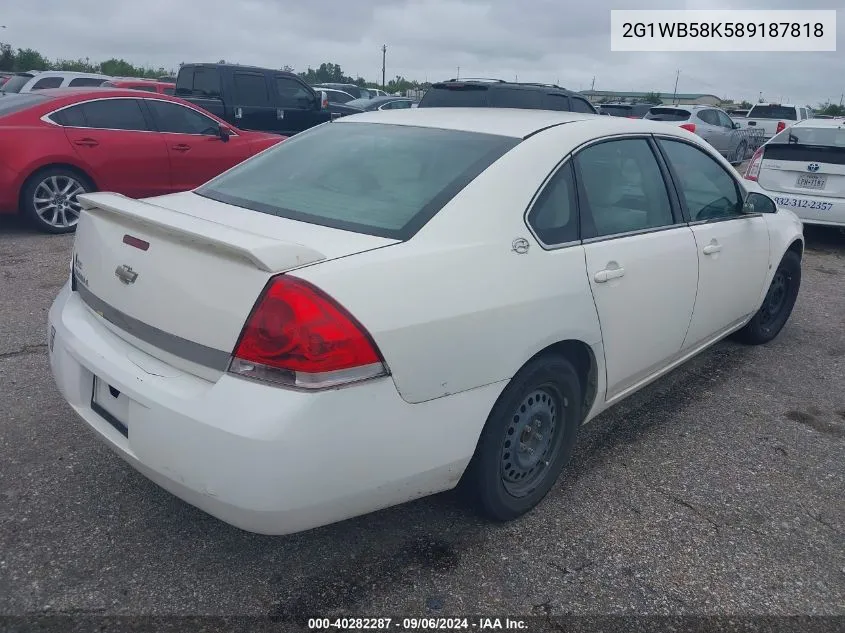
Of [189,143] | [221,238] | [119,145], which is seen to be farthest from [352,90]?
[221,238]

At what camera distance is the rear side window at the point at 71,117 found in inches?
289

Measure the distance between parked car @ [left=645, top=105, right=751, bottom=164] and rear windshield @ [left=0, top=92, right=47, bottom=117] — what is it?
476 inches

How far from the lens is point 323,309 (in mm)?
2059

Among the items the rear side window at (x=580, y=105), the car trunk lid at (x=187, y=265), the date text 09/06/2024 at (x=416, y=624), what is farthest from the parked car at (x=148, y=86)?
the date text 09/06/2024 at (x=416, y=624)

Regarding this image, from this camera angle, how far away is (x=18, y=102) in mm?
7387

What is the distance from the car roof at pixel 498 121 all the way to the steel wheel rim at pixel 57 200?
4.91 meters

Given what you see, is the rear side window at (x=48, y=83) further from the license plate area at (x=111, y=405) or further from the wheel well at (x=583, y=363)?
the wheel well at (x=583, y=363)

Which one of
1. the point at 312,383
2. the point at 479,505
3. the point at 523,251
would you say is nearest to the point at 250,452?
the point at 312,383

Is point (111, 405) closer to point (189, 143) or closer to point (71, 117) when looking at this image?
point (71, 117)

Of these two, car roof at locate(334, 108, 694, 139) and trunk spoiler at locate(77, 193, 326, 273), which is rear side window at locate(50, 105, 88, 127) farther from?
trunk spoiler at locate(77, 193, 326, 273)

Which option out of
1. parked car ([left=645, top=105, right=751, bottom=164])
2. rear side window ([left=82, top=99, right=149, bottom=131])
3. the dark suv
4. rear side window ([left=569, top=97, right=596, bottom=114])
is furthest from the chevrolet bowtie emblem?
parked car ([left=645, top=105, right=751, bottom=164])

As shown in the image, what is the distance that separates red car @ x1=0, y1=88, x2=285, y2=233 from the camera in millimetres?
7094

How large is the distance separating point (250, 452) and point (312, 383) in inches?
9.9

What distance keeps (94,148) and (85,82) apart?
823cm
